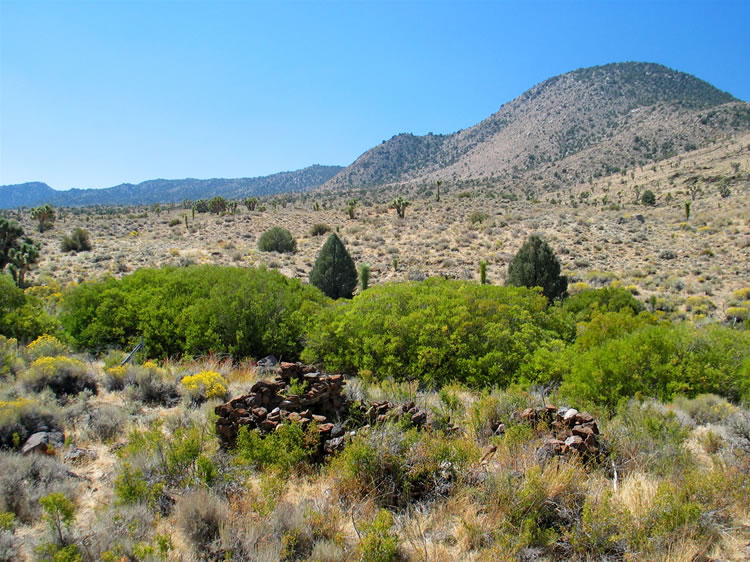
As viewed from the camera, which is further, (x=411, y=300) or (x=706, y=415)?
(x=411, y=300)

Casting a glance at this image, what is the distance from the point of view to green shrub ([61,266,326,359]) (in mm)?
10344

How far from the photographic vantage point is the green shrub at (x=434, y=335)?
8516 mm

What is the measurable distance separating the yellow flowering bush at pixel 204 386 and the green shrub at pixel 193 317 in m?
2.45

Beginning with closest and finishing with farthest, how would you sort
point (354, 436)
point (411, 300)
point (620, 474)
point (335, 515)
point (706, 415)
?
point (335, 515) → point (620, 474) → point (354, 436) → point (706, 415) → point (411, 300)

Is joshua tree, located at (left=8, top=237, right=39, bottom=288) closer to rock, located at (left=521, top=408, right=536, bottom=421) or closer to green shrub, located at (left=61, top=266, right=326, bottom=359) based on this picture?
green shrub, located at (left=61, top=266, right=326, bottom=359)

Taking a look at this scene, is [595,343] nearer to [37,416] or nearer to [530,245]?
[37,416]

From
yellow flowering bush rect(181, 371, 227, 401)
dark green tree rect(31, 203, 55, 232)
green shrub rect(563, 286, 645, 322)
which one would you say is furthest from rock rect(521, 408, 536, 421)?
dark green tree rect(31, 203, 55, 232)

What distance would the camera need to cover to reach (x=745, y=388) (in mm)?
7215

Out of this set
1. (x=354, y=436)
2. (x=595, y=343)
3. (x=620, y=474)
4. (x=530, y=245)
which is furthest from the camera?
(x=530, y=245)

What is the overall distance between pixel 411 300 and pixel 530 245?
530 inches

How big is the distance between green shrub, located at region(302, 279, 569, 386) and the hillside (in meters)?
63.4

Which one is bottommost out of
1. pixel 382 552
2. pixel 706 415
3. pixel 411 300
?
pixel 706 415

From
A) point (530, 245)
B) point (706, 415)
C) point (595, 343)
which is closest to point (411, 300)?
point (595, 343)

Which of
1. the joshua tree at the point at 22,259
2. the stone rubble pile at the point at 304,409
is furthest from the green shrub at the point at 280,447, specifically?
the joshua tree at the point at 22,259
